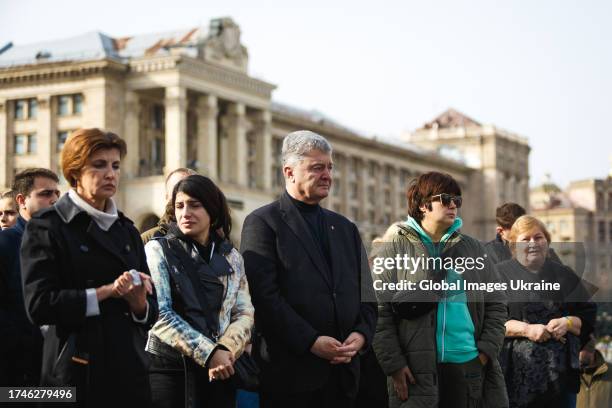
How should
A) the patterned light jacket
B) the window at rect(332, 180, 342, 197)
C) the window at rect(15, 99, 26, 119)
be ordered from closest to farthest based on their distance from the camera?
the patterned light jacket
the window at rect(15, 99, 26, 119)
the window at rect(332, 180, 342, 197)

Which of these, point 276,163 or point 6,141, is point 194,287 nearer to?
point 6,141

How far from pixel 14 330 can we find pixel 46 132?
Result: 151 feet

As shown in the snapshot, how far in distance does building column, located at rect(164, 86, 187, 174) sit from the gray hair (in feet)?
139

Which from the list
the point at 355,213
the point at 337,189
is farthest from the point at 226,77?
the point at 355,213

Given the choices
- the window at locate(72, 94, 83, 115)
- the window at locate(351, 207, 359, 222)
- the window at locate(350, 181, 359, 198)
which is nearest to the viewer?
the window at locate(72, 94, 83, 115)

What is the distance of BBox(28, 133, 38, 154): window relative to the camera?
2007 inches

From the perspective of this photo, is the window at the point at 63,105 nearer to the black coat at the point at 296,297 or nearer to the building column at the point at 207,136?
the building column at the point at 207,136

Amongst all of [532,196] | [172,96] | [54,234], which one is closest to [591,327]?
[54,234]

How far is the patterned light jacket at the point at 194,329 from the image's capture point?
606cm

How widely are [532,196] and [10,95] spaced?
89518mm

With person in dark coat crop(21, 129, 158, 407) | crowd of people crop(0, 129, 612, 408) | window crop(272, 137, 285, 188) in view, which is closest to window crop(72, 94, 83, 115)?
window crop(272, 137, 285, 188)

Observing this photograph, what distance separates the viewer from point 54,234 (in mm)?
5266

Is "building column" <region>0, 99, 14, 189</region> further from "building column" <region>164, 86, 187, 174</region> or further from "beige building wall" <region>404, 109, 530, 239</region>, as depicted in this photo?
"beige building wall" <region>404, 109, 530, 239</region>

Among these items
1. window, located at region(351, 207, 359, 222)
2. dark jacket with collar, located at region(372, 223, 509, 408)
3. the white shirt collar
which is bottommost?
dark jacket with collar, located at region(372, 223, 509, 408)
